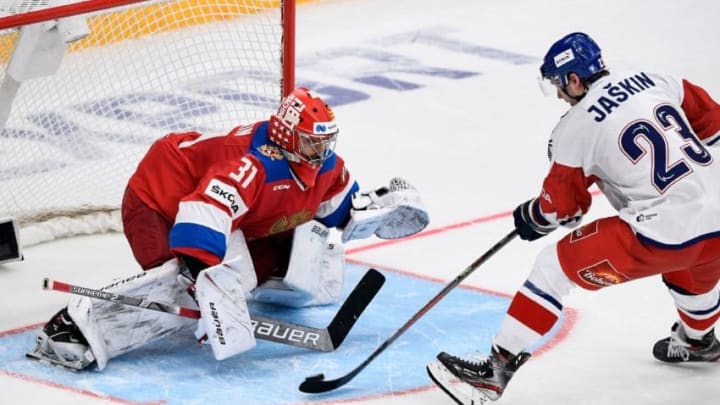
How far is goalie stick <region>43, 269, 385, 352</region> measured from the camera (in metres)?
4.50

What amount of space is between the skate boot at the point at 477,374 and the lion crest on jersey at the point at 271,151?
0.80 meters

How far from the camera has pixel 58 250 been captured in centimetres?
559

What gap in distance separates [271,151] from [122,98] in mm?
1467

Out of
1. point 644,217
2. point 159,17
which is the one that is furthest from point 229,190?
point 159,17

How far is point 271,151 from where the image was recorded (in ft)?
15.2

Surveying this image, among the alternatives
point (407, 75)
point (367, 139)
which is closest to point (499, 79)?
point (407, 75)

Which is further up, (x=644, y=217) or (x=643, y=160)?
(x=643, y=160)

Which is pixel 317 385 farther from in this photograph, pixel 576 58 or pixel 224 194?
pixel 576 58

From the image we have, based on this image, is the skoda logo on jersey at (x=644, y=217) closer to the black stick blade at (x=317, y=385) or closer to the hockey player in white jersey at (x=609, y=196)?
the hockey player in white jersey at (x=609, y=196)

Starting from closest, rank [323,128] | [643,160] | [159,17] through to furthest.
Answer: [643,160] < [323,128] < [159,17]

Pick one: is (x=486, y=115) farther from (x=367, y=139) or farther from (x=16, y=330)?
(x=16, y=330)

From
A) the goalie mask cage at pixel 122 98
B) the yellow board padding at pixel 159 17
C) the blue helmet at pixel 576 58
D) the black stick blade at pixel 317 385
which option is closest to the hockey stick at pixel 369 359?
the black stick blade at pixel 317 385

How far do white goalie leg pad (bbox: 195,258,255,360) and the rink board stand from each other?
0.12m

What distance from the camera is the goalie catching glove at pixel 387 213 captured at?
4984mm
